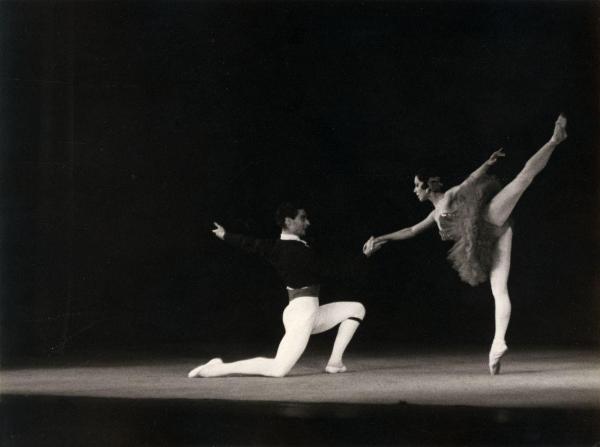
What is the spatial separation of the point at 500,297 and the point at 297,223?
142 centimetres

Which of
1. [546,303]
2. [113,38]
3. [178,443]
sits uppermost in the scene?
[113,38]

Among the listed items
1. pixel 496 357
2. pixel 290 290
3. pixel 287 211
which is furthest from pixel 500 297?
pixel 287 211

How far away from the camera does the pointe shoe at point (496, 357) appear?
18.5ft

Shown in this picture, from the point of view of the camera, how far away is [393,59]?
21.9 feet

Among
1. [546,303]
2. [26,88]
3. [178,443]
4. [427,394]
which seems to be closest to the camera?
[178,443]

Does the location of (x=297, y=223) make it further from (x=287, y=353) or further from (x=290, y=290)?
(x=287, y=353)

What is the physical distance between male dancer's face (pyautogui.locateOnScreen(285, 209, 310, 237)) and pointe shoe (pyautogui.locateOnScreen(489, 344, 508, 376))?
58.3 inches

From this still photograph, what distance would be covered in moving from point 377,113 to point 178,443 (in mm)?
3217

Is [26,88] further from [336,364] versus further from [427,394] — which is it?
[427,394]

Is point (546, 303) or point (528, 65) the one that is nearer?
point (528, 65)

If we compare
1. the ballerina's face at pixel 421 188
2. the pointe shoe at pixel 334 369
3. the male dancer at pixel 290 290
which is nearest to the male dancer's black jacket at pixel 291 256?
the male dancer at pixel 290 290

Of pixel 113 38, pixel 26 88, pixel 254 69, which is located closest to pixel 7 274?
pixel 26 88

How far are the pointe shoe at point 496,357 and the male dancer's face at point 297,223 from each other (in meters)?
1.48

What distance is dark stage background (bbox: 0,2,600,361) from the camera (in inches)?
254
